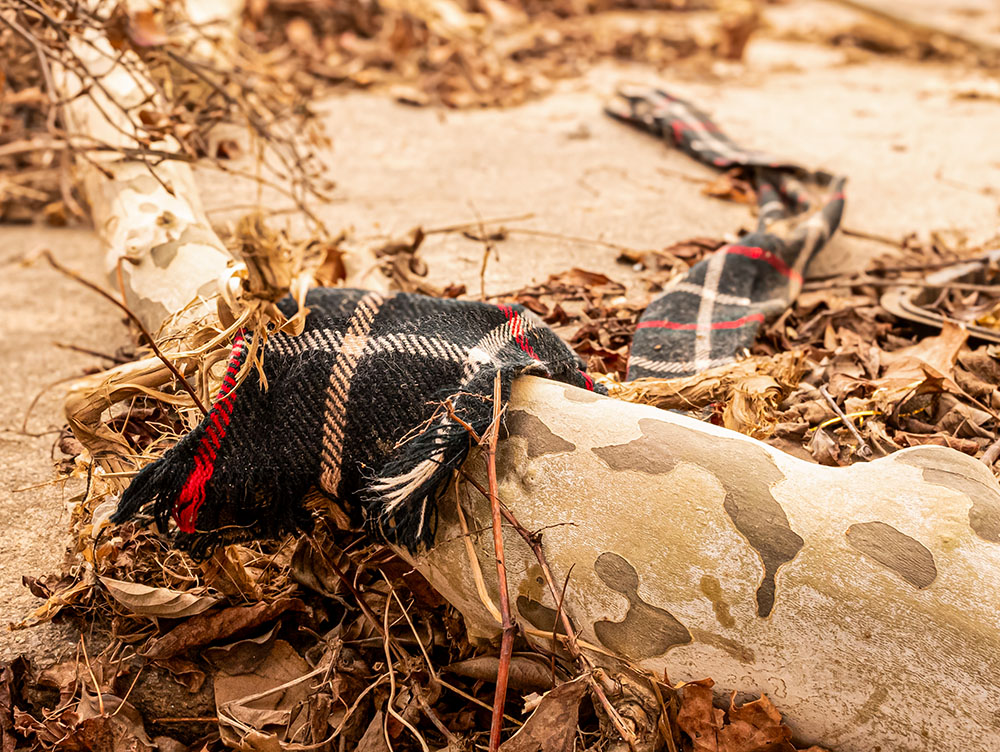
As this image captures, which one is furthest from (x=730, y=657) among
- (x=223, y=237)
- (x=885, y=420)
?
(x=223, y=237)

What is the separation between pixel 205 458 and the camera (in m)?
1.29

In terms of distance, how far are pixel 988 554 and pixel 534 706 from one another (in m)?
0.68

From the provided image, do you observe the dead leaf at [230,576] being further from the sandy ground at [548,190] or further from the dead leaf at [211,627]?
the sandy ground at [548,190]

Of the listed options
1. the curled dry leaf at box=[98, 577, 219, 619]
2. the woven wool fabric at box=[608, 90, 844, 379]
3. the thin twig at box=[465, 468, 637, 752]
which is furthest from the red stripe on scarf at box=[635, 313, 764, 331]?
the curled dry leaf at box=[98, 577, 219, 619]

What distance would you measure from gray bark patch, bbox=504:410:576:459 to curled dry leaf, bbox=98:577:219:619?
0.64 meters

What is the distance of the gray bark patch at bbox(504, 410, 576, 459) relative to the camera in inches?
52.6

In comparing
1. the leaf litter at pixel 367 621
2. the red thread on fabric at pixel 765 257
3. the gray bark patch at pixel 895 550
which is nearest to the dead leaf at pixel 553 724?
the leaf litter at pixel 367 621

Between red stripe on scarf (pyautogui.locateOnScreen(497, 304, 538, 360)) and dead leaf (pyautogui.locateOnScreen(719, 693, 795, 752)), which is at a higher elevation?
red stripe on scarf (pyautogui.locateOnScreen(497, 304, 538, 360))

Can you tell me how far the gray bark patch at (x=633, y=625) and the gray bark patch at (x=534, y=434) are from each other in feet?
0.60

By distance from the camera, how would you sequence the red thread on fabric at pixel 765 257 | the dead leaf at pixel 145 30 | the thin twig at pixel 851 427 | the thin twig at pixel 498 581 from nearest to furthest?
the thin twig at pixel 498 581, the thin twig at pixel 851 427, the red thread on fabric at pixel 765 257, the dead leaf at pixel 145 30

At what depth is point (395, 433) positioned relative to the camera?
1.34 m

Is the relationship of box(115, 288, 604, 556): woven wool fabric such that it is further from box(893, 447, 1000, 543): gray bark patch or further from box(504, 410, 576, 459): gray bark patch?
box(893, 447, 1000, 543): gray bark patch

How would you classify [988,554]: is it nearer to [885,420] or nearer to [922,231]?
[885,420]

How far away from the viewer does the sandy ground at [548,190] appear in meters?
2.20
